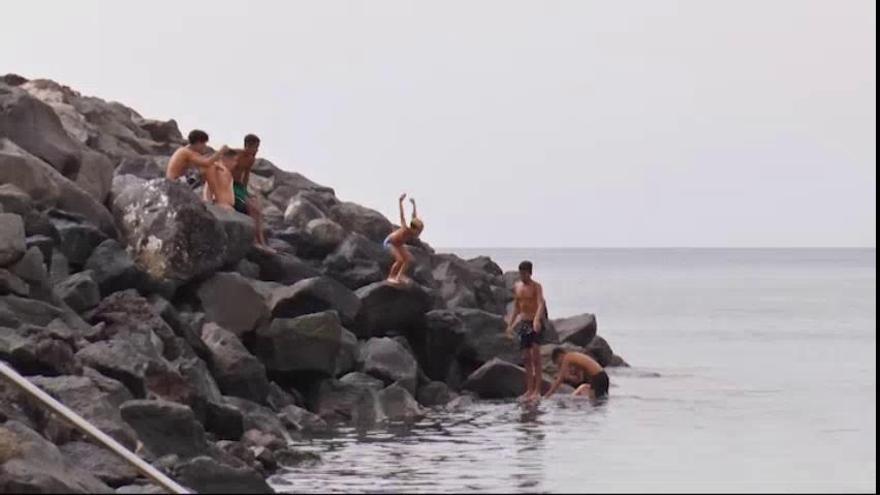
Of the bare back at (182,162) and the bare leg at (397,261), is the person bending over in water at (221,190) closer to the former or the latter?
the bare back at (182,162)

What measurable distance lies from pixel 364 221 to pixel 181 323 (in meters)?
11.2

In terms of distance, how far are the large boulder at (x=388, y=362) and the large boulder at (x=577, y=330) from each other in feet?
29.7

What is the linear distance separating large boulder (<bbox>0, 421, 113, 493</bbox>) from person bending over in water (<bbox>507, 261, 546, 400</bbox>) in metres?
12.7

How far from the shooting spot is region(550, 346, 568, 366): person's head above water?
25.8 m

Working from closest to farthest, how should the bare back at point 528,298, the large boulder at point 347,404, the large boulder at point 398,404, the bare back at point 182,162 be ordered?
the large boulder at point 347,404 < the large boulder at point 398,404 < the bare back at point 182,162 < the bare back at point 528,298

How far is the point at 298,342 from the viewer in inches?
786

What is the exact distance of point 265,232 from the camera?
24078mm

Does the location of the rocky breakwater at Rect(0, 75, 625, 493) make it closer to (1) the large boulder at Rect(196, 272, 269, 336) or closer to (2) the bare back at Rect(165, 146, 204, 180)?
(1) the large boulder at Rect(196, 272, 269, 336)

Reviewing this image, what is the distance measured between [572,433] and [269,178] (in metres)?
12.6

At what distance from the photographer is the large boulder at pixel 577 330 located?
1226 inches

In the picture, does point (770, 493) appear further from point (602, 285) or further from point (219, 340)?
point (602, 285)

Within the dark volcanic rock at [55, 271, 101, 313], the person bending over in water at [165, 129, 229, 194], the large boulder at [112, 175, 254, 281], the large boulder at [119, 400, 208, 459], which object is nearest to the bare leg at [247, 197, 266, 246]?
the person bending over in water at [165, 129, 229, 194]

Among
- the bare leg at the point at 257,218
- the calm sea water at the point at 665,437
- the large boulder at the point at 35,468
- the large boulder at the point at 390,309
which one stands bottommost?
the calm sea water at the point at 665,437

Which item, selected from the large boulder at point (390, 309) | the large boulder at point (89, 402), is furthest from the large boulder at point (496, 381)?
the large boulder at point (89, 402)
